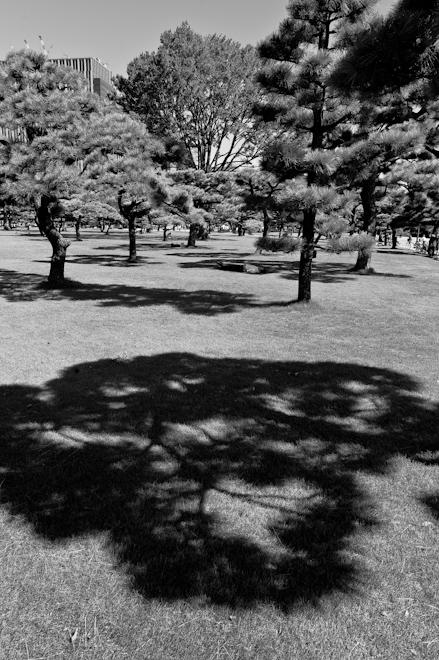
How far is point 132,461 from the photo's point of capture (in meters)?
4.56

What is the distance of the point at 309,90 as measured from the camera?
10.6 m

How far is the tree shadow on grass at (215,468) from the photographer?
3.18 metres

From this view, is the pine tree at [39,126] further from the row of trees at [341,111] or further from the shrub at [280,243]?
the shrub at [280,243]

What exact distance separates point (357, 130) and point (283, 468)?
10.6 meters

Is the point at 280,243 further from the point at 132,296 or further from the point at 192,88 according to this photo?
the point at 192,88

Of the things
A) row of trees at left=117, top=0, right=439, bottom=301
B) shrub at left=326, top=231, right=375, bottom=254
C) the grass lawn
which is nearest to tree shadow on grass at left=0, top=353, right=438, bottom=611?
the grass lawn

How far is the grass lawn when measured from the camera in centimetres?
269

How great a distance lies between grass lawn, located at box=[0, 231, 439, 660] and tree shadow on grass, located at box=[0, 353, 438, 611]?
0.06 ft

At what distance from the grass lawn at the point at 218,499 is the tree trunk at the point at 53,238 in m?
6.61

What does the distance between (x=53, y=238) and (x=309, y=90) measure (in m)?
9.48

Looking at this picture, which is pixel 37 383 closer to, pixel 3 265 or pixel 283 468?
pixel 283 468

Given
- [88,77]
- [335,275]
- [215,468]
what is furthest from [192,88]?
[88,77]

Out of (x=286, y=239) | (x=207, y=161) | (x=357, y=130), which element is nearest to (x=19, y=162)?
(x=286, y=239)

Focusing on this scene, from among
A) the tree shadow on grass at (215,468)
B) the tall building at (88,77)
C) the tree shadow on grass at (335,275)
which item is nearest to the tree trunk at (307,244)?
the tree shadow on grass at (215,468)
